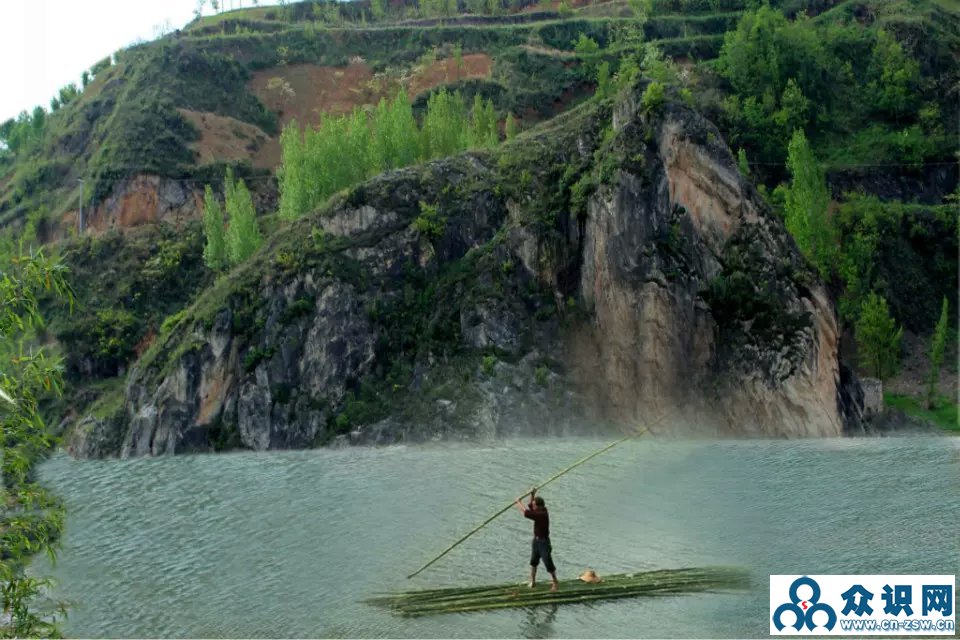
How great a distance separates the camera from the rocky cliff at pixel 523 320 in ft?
210

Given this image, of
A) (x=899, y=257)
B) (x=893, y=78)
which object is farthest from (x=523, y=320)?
(x=893, y=78)

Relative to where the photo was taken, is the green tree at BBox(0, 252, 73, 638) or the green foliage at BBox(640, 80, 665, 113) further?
the green foliage at BBox(640, 80, 665, 113)

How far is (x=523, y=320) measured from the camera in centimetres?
6806

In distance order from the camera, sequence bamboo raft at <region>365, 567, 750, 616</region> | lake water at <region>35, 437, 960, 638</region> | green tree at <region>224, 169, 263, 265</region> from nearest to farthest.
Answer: bamboo raft at <region>365, 567, 750, 616</region>
lake water at <region>35, 437, 960, 638</region>
green tree at <region>224, 169, 263, 265</region>

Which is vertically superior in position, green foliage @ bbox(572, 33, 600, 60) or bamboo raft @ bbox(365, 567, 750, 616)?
green foliage @ bbox(572, 33, 600, 60)

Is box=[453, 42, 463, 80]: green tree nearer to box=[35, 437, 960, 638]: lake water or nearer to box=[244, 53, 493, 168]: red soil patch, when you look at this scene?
box=[244, 53, 493, 168]: red soil patch

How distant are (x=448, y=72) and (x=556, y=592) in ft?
342

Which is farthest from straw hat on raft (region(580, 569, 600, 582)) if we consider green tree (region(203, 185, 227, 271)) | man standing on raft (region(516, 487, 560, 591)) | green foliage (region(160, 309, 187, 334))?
green tree (region(203, 185, 227, 271))

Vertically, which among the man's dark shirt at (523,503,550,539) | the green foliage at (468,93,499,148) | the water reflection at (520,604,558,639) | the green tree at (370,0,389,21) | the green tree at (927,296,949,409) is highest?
the green tree at (370,0,389,21)

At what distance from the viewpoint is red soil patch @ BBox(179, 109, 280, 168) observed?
110m

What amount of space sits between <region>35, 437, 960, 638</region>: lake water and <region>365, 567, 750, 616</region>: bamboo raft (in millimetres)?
412

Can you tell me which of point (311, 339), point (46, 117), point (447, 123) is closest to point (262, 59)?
point (46, 117)

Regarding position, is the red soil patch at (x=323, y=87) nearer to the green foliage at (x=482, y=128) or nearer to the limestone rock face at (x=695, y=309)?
the green foliage at (x=482, y=128)

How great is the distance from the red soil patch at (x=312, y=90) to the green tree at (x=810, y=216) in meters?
57.2
